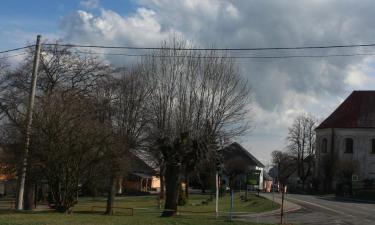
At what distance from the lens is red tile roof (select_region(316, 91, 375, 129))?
9606 centimetres

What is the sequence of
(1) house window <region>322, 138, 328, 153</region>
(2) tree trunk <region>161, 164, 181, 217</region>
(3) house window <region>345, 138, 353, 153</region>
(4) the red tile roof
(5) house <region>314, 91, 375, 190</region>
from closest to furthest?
(2) tree trunk <region>161, 164, 181, 217</region> < (5) house <region>314, 91, 375, 190</region> < (3) house window <region>345, 138, 353, 153</region> < (4) the red tile roof < (1) house window <region>322, 138, 328, 153</region>

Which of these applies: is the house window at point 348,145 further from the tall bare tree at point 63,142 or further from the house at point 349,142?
the tall bare tree at point 63,142

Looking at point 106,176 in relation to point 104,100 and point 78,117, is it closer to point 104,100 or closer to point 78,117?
point 78,117

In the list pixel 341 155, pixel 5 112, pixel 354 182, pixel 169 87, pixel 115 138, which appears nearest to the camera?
pixel 115 138

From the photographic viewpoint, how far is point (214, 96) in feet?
→ 164

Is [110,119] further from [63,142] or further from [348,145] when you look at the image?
[348,145]

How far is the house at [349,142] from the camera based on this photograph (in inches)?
3666

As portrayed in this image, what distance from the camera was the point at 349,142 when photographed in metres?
95.9

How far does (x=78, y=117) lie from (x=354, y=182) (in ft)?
221

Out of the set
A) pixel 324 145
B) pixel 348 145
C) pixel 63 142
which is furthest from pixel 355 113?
pixel 63 142

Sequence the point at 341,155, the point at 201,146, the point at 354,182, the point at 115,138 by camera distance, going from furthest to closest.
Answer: the point at 341,155, the point at 354,182, the point at 201,146, the point at 115,138

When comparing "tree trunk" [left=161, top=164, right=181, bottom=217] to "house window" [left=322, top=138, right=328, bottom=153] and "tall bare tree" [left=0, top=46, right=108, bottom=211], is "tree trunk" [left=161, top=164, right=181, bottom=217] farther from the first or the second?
"house window" [left=322, top=138, right=328, bottom=153]

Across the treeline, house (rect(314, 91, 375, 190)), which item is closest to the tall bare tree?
the treeline

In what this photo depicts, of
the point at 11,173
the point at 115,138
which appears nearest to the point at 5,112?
the point at 11,173
